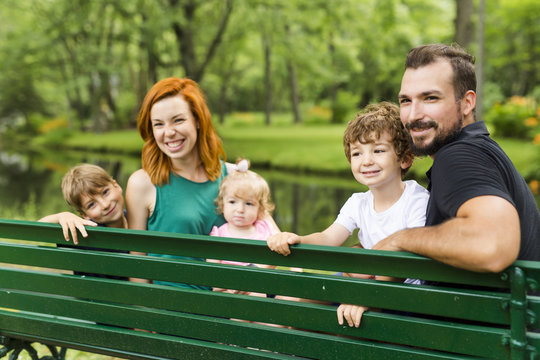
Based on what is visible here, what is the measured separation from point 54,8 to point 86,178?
19734 mm

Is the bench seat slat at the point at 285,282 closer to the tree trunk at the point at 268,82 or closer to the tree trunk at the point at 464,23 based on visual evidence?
the tree trunk at the point at 464,23

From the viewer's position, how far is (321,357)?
2141mm

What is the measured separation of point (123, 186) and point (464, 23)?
11.0m

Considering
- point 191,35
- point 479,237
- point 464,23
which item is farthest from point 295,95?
point 479,237

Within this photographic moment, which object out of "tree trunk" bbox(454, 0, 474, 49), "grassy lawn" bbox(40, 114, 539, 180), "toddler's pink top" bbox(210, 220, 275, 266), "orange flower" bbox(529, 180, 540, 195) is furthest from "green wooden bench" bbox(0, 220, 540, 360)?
"tree trunk" bbox(454, 0, 474, 49)

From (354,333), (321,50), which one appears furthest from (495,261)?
(321,50)

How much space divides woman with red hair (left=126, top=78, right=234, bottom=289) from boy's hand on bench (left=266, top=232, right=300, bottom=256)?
1.26m

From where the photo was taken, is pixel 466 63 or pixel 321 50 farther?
pixel 321 50

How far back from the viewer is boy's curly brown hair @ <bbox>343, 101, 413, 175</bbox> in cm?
251

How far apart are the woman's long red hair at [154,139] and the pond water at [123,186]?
6.92 m

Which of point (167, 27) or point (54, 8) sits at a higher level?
point (54, 8)

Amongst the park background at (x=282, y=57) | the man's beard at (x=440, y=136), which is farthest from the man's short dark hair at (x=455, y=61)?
the park background at (x=282, y=57)

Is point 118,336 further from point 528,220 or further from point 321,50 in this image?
point 321,50

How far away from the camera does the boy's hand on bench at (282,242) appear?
6.70 ft
